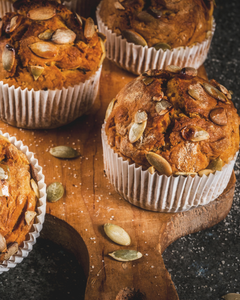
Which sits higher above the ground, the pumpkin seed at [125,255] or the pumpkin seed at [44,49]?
the pumpkin seed at [44,49]

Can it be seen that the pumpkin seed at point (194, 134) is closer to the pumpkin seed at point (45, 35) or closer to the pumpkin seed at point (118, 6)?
the pumpkin seed at point (45, 35)

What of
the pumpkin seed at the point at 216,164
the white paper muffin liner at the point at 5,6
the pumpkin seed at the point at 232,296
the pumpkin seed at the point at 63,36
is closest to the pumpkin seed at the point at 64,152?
the pumpkin seed at the point at 63,36

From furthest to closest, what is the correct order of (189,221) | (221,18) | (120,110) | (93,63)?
(221,18) < (93,63) < (189,221) < (120,110)

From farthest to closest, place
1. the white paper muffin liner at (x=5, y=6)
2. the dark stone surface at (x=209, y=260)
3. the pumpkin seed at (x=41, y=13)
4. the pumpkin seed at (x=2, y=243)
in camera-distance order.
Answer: the white paper muffin liner at (x=5, y=6) → the pumpkin seed at (x=41, y=13) → the dark stone surface at (x=209, y=260) → the pumpkin seed at (x=2, y=243)

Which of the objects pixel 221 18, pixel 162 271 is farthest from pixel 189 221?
pixel 221 18

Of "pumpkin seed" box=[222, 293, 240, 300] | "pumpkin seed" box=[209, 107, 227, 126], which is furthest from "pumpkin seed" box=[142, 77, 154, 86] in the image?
"pumpkin seed" box=[222, 293, 240, 300]

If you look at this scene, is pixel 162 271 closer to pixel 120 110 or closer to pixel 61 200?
pixel 61 200

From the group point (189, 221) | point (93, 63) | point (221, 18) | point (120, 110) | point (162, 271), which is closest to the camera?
point (162, 271)
